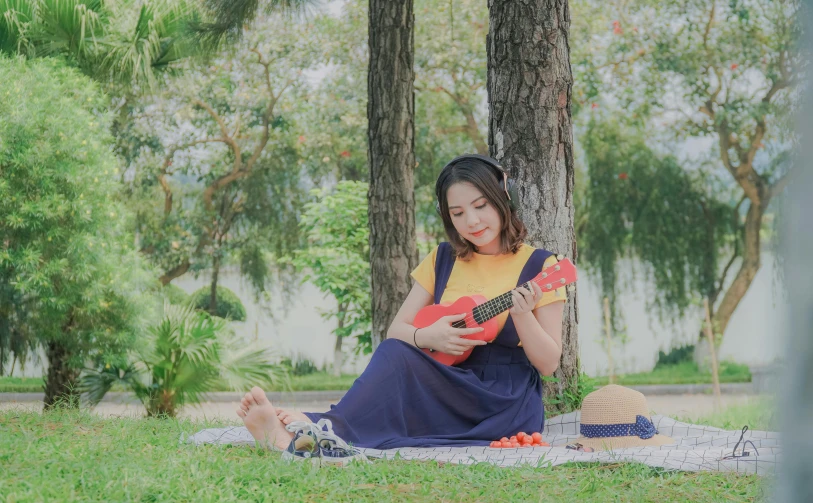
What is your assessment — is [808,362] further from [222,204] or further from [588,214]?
[222,204]

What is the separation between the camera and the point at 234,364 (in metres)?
6.59

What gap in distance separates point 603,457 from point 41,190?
431 cm

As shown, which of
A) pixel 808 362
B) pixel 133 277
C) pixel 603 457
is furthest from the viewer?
pixel 133 277

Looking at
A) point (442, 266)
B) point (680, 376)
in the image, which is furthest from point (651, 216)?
point (442, 266)

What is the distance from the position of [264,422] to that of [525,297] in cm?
94

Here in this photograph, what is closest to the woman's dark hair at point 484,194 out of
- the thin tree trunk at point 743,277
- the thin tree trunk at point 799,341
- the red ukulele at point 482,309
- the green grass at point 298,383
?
the red ukulele at point 482,309

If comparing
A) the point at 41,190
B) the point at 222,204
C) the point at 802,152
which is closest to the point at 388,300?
the point at 41,190

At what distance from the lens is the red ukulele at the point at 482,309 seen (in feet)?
9.56

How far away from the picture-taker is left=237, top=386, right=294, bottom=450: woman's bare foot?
105 inches

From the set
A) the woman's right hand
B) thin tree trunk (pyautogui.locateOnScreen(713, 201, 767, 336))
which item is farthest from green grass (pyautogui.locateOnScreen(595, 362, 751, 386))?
the woman's right hand

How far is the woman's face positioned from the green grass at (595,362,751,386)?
30.4 feet

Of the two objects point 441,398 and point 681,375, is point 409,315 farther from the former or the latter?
point 681,375

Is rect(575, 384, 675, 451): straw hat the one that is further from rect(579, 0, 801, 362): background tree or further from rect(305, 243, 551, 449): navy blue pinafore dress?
rect(579, 0, 801, 362): background tree

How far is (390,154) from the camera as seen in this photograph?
5.32 m
